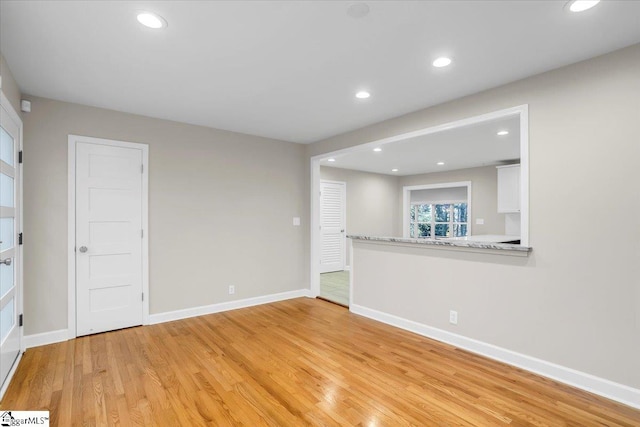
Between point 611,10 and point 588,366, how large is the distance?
246 cm

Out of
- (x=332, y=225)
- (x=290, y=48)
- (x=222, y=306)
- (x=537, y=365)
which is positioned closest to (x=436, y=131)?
(x=290, y=48)

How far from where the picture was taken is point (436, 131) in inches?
137

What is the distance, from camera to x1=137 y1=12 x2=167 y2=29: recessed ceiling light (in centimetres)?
196

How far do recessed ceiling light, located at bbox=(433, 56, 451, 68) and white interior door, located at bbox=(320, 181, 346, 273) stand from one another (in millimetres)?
4944

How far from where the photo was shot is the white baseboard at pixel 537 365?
2.28 m

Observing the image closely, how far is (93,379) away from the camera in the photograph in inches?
101

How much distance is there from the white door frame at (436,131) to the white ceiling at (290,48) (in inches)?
10.8

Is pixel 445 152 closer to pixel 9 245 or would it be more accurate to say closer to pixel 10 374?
pixel 9 245

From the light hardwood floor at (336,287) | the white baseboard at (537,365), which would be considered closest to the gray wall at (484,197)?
the light hardwood floor at (336,287)

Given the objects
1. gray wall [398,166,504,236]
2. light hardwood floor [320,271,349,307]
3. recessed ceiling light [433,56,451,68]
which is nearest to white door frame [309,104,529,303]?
light hardwood floor [320,271,349,307]

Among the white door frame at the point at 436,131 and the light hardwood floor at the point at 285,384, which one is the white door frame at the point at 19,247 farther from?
the white door frame at the point at 436,131

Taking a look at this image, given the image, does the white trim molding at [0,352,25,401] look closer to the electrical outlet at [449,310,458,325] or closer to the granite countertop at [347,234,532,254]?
the granite countertop at [347,234,532,254]

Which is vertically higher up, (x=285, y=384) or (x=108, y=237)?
(x=108, y=237)

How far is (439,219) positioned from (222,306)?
6.26 metres
